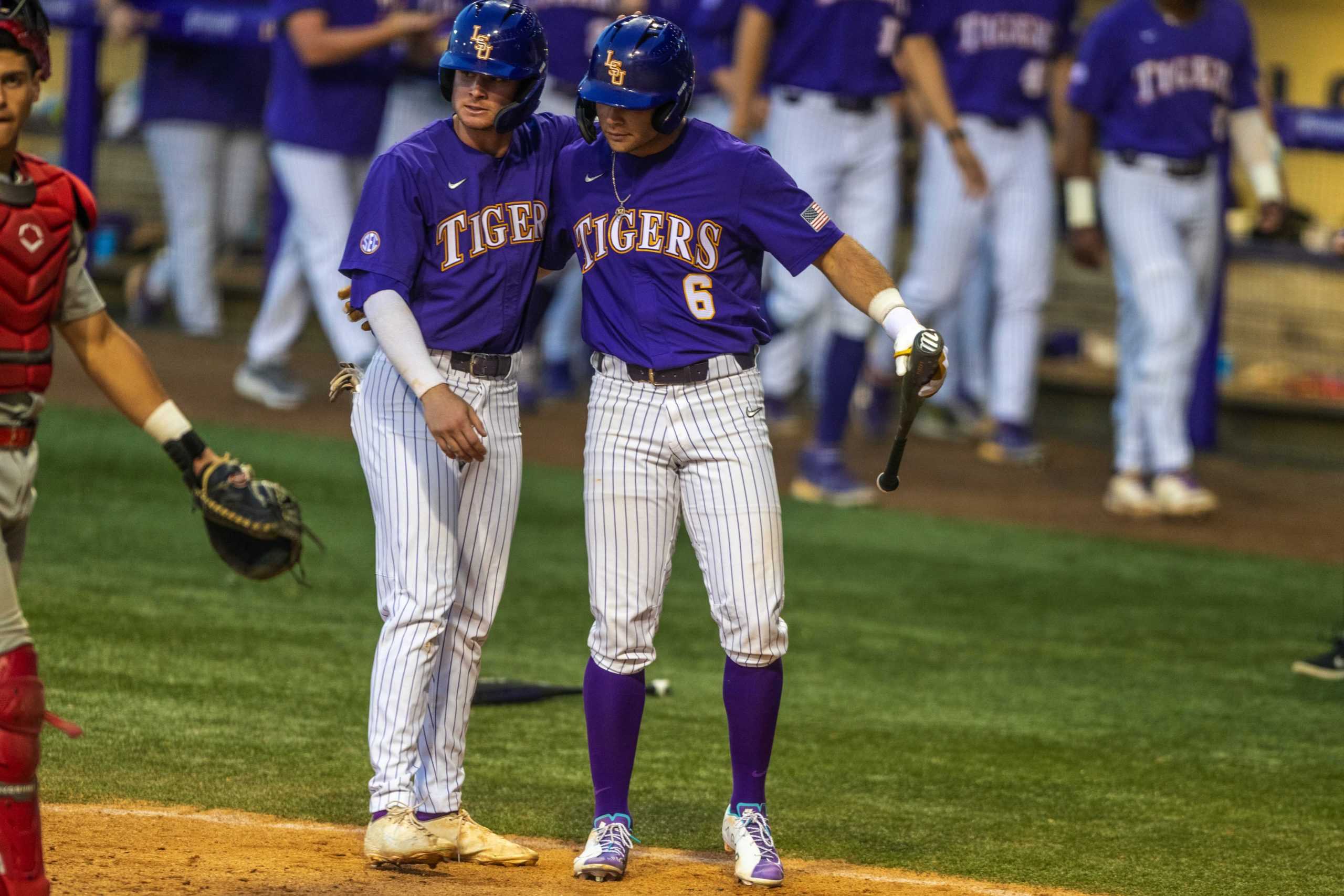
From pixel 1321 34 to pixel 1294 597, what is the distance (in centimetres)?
646

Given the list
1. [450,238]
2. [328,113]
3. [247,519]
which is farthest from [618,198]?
[328,113]

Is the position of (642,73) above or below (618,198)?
above

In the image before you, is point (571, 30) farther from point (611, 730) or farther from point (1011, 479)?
point (611, 730)

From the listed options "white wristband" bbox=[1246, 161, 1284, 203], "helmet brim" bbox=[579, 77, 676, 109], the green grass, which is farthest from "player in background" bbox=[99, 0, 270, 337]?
"helmet brim" bbox=[579, 77, 676, 109]

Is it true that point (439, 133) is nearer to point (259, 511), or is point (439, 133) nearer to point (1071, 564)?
point (259, 511)

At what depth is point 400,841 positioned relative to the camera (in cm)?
409

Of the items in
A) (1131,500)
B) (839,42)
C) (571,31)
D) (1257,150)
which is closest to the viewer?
(839,42)

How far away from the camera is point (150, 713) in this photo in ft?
17.4

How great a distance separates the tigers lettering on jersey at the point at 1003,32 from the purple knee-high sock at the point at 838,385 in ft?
6.10

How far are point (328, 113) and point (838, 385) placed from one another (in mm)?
2769

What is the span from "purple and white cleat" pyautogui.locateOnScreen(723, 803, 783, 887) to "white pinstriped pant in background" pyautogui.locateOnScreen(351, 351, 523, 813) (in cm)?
62

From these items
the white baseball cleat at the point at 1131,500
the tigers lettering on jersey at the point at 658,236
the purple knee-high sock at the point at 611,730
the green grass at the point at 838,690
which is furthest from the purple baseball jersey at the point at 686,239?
the white baseball cleat at the point at 1131,500

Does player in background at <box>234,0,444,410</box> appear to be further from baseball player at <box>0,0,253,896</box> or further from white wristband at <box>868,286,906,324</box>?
baseball player at <box>0,0,253,896</box>

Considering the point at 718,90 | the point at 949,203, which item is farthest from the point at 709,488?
the point at 718,90
